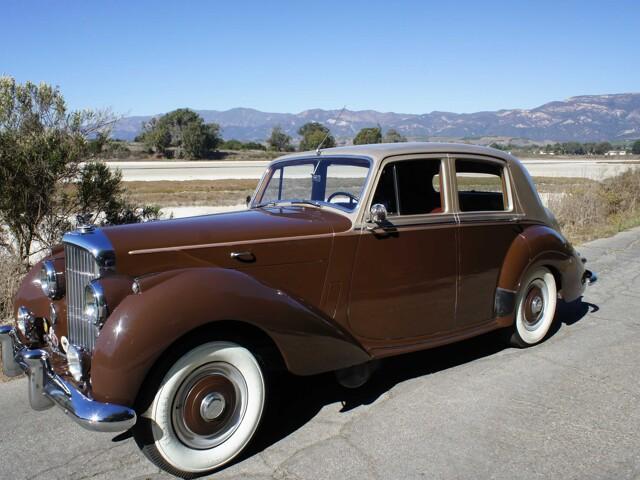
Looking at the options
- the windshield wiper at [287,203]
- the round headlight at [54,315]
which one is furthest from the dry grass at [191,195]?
the round headlight at [54,315]

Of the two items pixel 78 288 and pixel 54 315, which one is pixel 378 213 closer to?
pixel 78 288

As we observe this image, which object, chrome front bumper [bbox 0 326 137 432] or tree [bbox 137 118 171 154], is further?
tree [bbox 137 118 171 154]

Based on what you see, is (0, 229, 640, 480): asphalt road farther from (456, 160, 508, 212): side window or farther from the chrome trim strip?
(456, 160, 508, 212): side window

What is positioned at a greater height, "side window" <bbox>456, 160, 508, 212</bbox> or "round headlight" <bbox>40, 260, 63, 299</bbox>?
"side window" <bbox>456, 160, 508, 212</bbox>

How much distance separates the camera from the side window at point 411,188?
4090 millimetres

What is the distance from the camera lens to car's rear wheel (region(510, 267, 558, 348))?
16.3 ft

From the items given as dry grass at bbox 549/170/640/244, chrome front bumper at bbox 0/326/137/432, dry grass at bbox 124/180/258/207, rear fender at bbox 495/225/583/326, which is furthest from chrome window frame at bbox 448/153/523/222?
dry grass at bbox 124/180/258/207

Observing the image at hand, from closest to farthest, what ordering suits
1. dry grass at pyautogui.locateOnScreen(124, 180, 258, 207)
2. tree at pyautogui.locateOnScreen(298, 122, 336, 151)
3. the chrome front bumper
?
the chrome front bumper, tree at pyautogui.locateOnScreen(298, 122, 336, 151), dry grass at pyautogui.locateOnScreen(124, 180, 258, 207)

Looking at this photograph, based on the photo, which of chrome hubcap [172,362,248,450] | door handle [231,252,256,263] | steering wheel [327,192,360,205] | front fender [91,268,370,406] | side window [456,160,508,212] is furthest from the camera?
side window [456,160,508,212]

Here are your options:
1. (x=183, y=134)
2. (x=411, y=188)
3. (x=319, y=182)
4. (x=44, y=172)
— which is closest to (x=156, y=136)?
(x=183, y=134)

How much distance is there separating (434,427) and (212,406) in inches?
56.2

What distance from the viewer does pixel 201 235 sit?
3424 millimetres

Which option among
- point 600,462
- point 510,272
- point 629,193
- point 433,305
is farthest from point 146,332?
point 629,193

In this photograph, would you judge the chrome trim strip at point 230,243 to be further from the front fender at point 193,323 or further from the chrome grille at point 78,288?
the chrome grille at point 78,288
